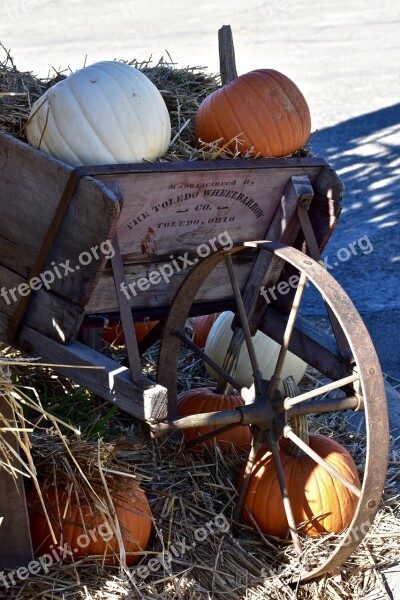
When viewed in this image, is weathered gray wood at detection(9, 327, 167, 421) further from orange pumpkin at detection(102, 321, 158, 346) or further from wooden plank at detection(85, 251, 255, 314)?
orange pumpkin at detection(102, 321, 158, 346)

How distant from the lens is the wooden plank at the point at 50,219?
9.27 feet

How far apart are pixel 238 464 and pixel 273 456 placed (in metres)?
0.37

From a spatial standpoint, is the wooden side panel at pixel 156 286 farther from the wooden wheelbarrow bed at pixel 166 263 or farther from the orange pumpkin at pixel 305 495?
the orange pumpkin at pixel 305 495

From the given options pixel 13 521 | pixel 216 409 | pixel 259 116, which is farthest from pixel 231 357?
pixel 13 521

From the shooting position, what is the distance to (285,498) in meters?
3.11

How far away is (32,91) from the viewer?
11.3 ft

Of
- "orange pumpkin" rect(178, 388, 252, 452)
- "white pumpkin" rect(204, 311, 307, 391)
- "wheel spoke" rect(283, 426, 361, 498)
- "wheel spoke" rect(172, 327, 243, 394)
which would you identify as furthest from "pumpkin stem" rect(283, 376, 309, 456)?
"white pumpkin" rect(204, 311, 307, 391)

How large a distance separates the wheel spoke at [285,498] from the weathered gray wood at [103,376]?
518 millimetres

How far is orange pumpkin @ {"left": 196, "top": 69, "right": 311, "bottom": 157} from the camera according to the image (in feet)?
10.6

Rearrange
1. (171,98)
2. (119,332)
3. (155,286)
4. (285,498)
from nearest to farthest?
(285,498) < (155,286) < (171,98) < (119,332)

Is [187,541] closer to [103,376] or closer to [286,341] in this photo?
[103,376]

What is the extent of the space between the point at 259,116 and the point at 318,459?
1162mm

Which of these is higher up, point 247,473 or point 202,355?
point 202,355

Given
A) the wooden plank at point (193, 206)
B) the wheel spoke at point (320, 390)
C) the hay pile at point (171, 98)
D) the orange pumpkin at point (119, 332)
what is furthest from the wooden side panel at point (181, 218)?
the orange pumpkin at point (119, 332)
